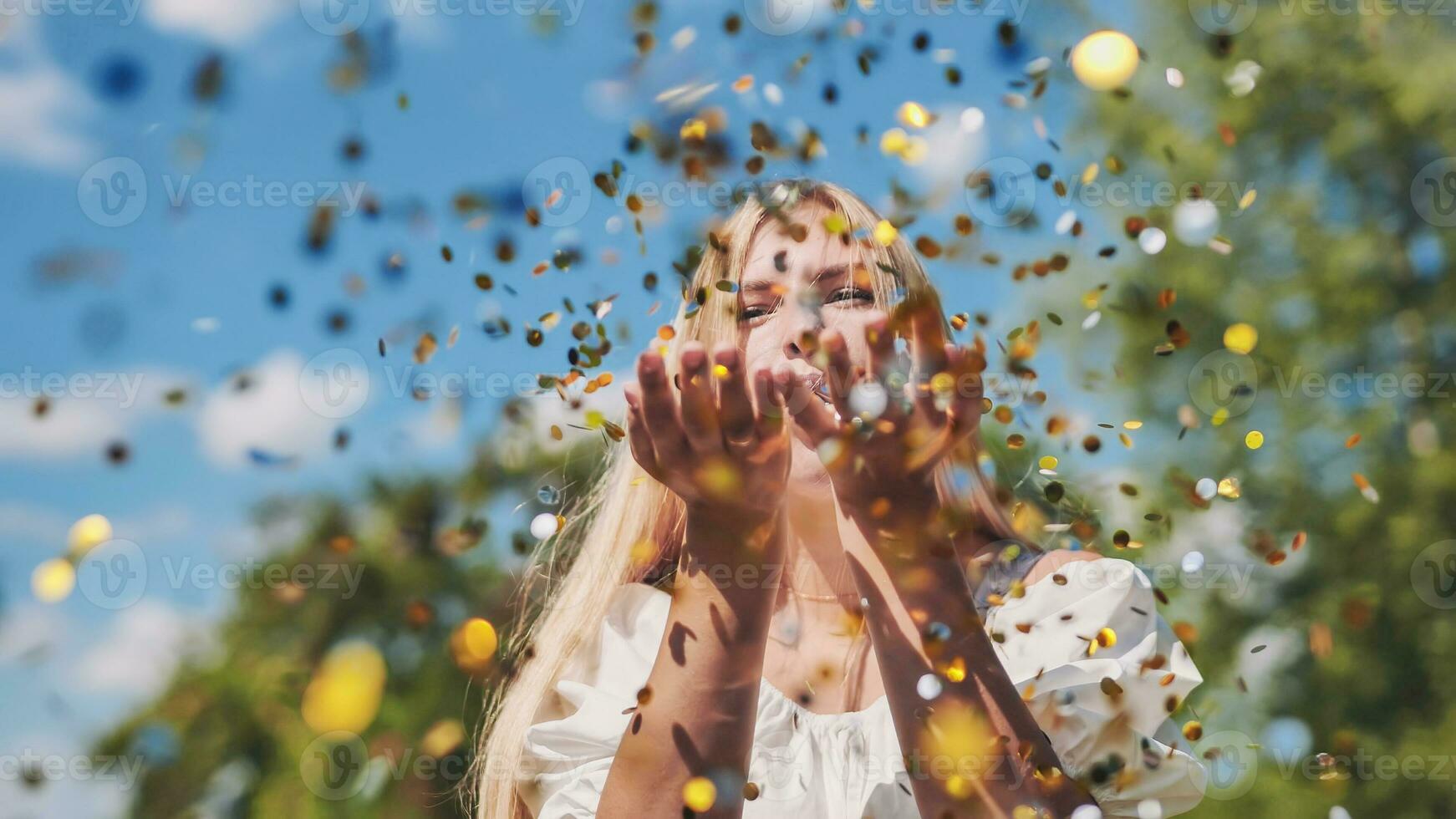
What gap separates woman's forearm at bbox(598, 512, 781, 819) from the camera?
1.52m

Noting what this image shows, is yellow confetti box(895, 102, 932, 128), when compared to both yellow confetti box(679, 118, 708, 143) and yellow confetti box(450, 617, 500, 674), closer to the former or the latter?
yellow confetti box(679, 118, 708, 143)

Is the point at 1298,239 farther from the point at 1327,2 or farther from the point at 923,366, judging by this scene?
the point at 923,366

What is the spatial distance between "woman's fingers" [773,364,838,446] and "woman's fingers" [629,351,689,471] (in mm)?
144

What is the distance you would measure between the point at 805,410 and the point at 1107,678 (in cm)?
92

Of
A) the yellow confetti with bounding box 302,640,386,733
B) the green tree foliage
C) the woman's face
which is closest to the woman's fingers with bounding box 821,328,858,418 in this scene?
the woman's face

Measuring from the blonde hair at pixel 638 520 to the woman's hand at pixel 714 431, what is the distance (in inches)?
35.0

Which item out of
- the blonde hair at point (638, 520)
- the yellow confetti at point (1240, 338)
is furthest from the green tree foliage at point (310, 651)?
the yellow confetti at point (1240, 338)

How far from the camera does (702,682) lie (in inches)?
63.5

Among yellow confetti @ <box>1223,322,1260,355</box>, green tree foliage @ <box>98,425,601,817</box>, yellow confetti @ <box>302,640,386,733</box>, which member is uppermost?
yellow confetti @ <box>1223,322,1260,355</box>

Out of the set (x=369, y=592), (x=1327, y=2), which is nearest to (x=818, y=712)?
(x=1327, y=2)

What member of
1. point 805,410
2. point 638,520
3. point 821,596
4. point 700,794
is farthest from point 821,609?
point 805,410

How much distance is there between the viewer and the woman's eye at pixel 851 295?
7.34 ft

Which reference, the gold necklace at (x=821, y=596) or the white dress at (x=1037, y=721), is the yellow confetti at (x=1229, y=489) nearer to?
the white dress at (x=1037, y=721)

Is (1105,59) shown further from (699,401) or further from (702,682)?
(702,682)
